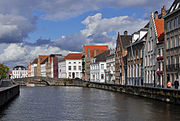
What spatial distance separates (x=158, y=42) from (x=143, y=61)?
7746 millimetres

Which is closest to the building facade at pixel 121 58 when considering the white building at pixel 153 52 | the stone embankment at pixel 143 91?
the stone embankment at pixel 143 91

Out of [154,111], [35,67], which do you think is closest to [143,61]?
[154,111]

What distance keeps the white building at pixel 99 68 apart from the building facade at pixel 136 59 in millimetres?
23771

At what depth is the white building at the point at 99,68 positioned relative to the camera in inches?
3558

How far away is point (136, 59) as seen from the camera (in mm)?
58594

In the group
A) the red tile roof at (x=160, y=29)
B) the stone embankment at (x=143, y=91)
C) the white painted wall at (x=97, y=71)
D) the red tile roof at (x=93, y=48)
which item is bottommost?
the stone embankment at (x=143, y=91)

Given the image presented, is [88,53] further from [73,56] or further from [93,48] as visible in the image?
[73,56]

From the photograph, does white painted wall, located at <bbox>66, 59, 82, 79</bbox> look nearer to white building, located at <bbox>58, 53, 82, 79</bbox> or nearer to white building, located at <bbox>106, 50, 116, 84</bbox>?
white building, located at <bbox>58, 53, 82, 79</bbox>

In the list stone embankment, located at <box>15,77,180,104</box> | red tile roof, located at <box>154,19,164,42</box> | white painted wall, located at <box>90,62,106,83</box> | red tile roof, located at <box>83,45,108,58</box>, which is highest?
red tile roof, located at <box>83,45,108,58</box>

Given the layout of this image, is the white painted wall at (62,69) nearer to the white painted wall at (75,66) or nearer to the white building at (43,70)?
the white painted wall at (75,66)

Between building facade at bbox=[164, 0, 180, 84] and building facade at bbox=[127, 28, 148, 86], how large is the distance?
10266 mm

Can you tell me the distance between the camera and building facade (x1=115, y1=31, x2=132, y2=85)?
69.4 meters

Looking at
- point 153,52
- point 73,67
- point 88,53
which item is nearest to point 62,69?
point 73,67

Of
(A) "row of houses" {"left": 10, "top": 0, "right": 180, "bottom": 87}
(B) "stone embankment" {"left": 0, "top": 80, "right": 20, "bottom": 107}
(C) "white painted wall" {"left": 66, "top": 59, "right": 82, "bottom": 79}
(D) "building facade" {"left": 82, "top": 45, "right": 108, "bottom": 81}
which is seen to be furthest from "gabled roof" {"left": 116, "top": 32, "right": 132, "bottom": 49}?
(C) "white painted wall" {"left": 66, "top": 59, "right": 82, "bottom": 79}
